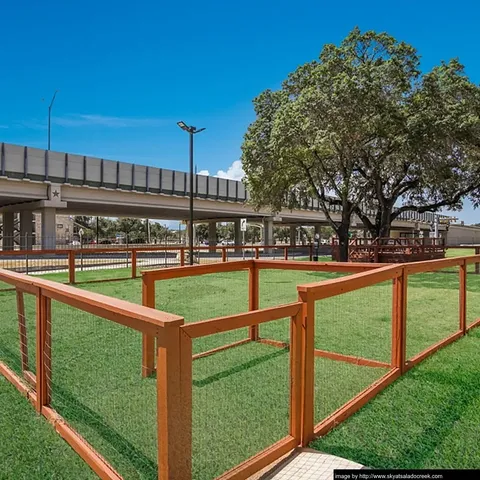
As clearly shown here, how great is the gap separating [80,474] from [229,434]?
966 mm

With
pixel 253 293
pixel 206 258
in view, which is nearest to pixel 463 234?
pixel 206 258

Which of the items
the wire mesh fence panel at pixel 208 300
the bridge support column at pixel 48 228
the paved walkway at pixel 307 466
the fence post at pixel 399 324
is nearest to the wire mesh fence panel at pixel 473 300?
the fence post at pixel 399 324

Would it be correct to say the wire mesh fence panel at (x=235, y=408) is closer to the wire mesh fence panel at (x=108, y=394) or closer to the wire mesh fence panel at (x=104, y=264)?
the wire mesh fence panel at (x=108, y=394)

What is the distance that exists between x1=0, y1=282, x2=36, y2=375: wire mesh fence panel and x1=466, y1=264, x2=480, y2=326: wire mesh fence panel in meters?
6.06

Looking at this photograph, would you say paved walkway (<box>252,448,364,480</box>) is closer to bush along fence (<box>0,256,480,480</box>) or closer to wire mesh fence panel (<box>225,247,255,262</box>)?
bush along fence (<box>0,256,480,480</box>)

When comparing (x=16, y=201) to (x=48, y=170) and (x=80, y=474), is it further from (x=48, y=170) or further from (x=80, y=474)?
(x=80, y=474)

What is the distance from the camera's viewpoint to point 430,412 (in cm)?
340

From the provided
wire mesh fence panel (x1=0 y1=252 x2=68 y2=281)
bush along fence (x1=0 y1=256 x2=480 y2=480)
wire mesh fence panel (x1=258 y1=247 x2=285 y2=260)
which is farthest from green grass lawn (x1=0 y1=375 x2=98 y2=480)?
wire mesh fence panel (x1=258 y1=247 x2=285 y2=260)

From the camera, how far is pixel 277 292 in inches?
399

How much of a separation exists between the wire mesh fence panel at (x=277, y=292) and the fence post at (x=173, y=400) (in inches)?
144

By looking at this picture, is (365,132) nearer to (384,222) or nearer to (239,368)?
(384,222)

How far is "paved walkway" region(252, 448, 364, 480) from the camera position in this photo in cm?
247

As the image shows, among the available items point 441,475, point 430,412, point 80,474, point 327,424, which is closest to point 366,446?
point 327,424

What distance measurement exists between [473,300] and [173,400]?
28.6 feet
